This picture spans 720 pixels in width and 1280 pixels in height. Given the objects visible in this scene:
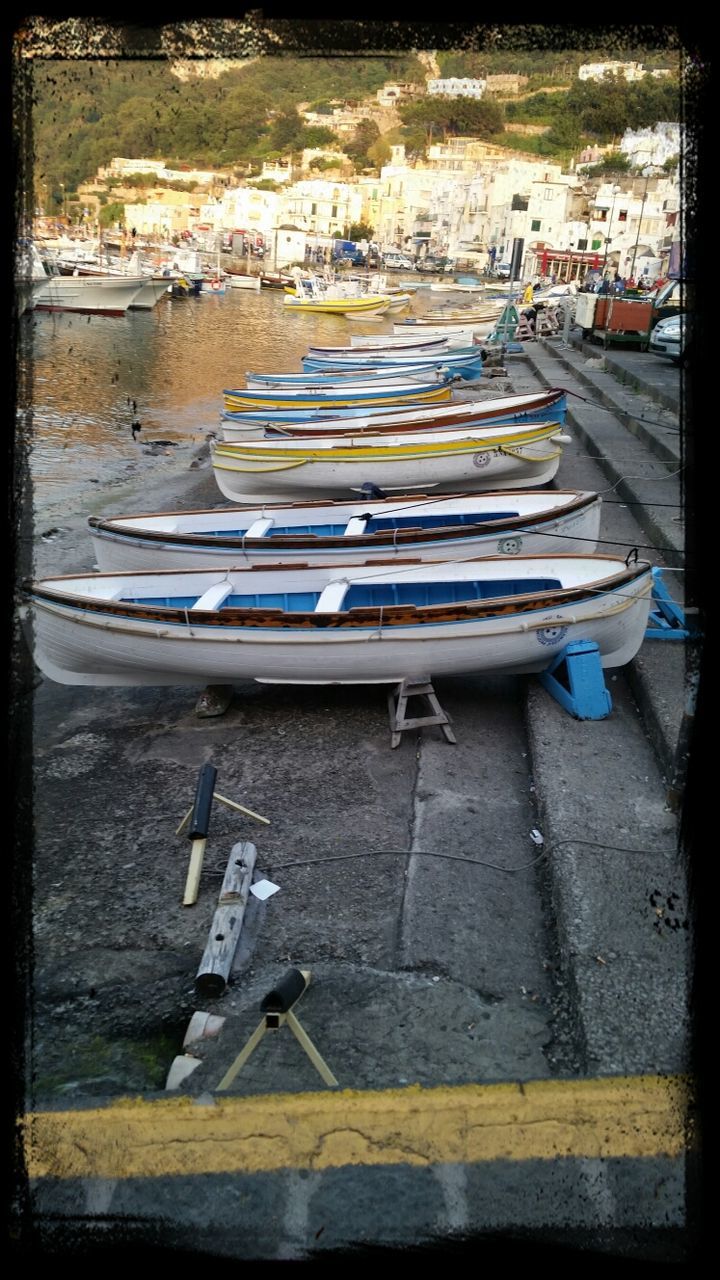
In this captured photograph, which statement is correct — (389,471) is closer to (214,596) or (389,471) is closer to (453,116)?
(214,596)

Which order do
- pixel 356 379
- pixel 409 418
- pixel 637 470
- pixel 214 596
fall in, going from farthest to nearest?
1. pixel 356 379
2. pixel 409 418
3. pixel 637 470
4. pixel 214 596

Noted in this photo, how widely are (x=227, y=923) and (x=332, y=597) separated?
3.30 meters

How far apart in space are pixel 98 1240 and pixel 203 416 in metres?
20.8

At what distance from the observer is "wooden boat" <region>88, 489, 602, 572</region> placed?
7914mm

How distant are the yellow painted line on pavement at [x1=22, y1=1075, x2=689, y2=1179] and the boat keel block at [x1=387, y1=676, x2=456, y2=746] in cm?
401

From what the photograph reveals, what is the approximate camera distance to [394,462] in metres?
12.6

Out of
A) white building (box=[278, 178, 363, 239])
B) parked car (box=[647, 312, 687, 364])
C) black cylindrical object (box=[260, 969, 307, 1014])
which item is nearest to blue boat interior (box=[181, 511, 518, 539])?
black cylindrical object (box=[260, 969, 307, 1014])

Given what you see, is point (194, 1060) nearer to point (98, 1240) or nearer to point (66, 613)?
point (98, 1240)

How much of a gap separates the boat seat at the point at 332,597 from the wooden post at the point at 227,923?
2.37 m

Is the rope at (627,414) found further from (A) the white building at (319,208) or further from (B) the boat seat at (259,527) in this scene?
(A) the white building at (319,208)

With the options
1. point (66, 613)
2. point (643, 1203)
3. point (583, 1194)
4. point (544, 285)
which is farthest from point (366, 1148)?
point (544, 285)

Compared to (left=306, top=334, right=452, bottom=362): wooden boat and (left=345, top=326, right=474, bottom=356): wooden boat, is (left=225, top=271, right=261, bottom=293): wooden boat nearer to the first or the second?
(left=345, top=326, right=474, bottom=356): wooden boat

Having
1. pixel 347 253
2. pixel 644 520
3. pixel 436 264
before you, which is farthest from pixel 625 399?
pixel 347 253

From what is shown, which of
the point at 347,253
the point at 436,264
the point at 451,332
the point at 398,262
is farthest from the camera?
the point at 347,253
